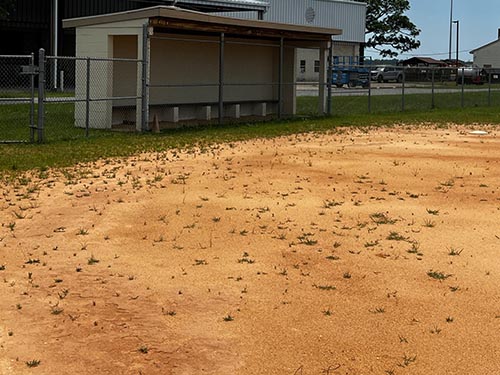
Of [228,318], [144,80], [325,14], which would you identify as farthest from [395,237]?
[325,14]

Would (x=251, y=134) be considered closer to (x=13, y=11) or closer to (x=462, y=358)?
(x=462, y=358)

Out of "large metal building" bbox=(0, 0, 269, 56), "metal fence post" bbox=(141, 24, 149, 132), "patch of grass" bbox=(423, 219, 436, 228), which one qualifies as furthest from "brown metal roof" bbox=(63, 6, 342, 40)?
"large metal building" bbox=(0, 0, 269, 56)

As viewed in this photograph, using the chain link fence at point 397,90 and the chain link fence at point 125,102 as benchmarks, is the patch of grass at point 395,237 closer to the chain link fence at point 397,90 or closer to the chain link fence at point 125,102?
the chain link fence at point 125,102

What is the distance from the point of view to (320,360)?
17.5 feet

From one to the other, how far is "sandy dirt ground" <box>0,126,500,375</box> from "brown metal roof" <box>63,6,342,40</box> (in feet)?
24.6

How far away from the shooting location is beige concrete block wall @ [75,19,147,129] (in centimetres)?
2088

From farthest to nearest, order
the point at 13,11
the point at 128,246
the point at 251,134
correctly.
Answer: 1. the point at 13,11
2. the point at 251,134
3. the point at 128,246

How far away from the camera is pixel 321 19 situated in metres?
68.0

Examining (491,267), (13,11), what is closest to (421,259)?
(491,267)

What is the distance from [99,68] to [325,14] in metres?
49.5

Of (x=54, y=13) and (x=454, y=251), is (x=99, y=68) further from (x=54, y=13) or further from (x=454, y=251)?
(x=54, y=13)

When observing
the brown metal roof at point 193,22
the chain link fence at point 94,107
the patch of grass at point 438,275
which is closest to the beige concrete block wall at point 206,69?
the chain link fence at point 94,107

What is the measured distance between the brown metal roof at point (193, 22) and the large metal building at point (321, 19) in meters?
35.7

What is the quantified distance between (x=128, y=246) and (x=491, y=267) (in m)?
3.48
